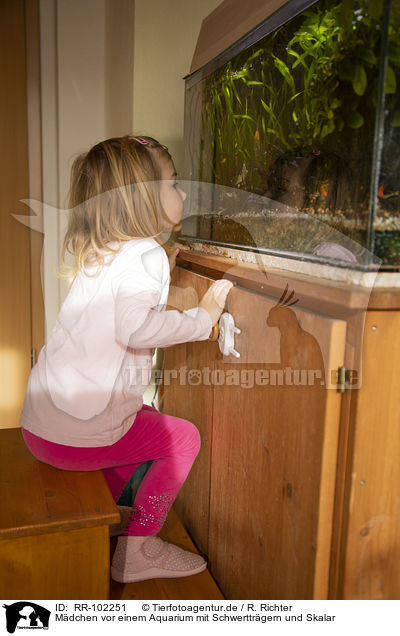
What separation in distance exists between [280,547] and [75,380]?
1.45 feet

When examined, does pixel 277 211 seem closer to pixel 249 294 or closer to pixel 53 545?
pixel 249 294

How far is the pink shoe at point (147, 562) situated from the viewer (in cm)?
97

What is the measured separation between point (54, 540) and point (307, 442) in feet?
1.38

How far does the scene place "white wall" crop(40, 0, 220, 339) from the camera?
3.15ft

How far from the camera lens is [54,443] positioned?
2.97 feet

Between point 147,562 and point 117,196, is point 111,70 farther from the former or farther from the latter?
point 147,562

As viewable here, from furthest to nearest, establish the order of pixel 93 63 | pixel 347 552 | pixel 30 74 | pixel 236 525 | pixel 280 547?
pixel 30 74 → pixel 93 63 → pixel 236 525 → pixel 280 547 → pixel 347 552

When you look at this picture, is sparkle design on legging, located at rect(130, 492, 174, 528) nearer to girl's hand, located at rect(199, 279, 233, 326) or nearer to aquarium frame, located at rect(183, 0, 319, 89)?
girl's hand, located at rect(199, 279, 233, 326)

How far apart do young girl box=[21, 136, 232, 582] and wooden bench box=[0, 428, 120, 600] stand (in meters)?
0.09

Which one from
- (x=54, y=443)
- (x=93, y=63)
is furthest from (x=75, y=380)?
(x=93, y=63)

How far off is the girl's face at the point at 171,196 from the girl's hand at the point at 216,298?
0.55 ft

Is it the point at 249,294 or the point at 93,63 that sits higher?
the point at 93,63

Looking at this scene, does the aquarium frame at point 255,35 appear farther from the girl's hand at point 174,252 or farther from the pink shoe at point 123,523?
the pink shoe at point 123,523
